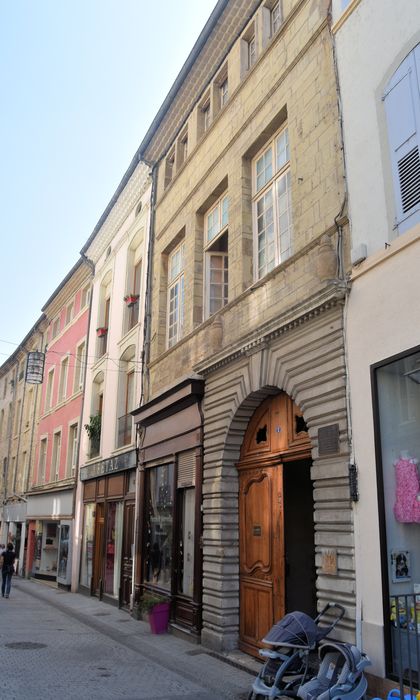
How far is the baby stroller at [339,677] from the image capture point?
16.8 feet

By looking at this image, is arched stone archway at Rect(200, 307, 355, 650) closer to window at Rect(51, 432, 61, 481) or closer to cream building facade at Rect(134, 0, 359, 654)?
cream building facade at Rect(134, 0, 359, 654)

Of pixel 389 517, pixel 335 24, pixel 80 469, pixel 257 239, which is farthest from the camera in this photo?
pixel 80 469

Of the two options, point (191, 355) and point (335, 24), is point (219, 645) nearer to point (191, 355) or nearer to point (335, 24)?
point (191, 355)

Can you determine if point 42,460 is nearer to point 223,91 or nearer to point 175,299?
point 175,299

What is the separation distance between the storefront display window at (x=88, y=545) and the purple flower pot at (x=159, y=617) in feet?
22.4

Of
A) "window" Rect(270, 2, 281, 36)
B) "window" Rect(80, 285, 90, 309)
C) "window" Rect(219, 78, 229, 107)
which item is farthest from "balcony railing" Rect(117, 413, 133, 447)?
"window" Rect(270, 2, 281, 36)

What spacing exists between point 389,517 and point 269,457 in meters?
2.91

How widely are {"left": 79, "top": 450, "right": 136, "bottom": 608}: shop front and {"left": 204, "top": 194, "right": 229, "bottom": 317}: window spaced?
4459 mm

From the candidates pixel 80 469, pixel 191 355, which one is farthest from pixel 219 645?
pixel 80 469

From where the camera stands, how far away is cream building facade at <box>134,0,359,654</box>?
7.07 meters

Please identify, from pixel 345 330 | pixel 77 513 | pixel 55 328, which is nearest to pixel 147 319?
pixel 77 513

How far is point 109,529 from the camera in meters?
15.9

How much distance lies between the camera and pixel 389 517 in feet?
19.0

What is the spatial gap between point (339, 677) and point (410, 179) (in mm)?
4633
